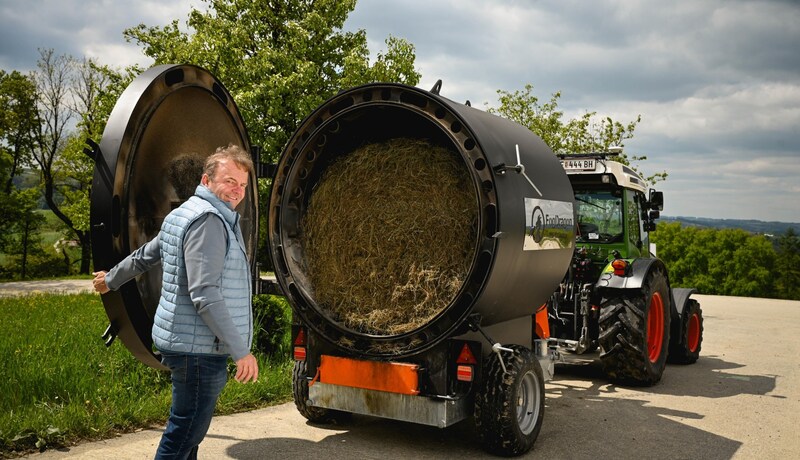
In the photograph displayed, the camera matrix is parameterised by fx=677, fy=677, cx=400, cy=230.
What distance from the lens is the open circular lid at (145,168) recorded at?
400 centimetres

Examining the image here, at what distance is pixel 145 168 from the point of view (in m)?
4.41

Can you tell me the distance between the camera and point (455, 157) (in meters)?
5.28

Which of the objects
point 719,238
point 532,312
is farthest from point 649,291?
point 719,238

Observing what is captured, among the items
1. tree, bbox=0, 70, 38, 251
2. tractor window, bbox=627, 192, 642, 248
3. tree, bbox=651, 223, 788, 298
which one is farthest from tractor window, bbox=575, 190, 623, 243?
tree, bbox=651, 223, 788, 298

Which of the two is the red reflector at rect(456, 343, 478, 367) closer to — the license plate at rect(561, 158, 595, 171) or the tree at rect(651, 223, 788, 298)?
the license plate at rect(561, 158, 595, 171)

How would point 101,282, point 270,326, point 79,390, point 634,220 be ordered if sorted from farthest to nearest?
point 634,220 → point 270,326 → point 79,390 → point 101,282

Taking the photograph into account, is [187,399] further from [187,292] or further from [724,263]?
[724,263]

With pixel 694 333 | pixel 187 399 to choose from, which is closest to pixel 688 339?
pixel 694 333

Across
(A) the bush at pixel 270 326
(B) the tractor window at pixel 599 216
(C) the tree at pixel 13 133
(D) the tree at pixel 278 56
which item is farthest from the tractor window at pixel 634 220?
(C) the tree at pixel 13 133

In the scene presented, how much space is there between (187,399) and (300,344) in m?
2.34

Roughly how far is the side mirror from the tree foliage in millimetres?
37228

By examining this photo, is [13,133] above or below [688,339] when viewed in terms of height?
above

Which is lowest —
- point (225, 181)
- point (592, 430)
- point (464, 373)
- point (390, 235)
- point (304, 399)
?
point (592, 430)

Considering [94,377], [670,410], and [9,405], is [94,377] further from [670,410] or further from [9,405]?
[670,410]
